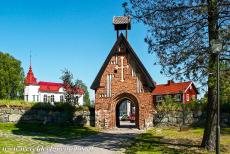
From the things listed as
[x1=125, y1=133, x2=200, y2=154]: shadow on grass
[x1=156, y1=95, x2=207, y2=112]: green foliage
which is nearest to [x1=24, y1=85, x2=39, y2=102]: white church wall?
[x1=156, y1=95, x2=207, y2=112]: green foliage

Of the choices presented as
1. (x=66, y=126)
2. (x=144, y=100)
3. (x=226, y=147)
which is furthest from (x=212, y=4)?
(x=66, y=126)

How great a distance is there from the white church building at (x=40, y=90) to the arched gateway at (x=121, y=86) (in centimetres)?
5148

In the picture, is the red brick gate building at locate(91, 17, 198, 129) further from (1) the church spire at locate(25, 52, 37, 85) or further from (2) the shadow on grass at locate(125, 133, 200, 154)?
(1) the church spire at locate(25, 52, 37, 85)

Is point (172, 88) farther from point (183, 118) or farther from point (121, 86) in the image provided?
point (121, 86)

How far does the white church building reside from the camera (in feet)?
291

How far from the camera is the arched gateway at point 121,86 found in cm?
3425

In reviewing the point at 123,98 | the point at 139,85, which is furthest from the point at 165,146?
the point at 123,98

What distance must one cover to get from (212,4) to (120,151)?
27.5 ft

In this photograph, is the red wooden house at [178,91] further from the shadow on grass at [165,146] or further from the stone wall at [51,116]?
the shadow on grass at [165,146]

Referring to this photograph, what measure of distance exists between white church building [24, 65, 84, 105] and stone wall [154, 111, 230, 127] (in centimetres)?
5326

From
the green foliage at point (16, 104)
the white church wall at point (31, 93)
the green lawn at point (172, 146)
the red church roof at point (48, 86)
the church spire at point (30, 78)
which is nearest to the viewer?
the green lawn at point (172, 146)

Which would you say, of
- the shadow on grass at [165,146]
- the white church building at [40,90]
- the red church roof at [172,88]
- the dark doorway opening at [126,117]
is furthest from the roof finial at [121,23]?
the white church building at [40,90]

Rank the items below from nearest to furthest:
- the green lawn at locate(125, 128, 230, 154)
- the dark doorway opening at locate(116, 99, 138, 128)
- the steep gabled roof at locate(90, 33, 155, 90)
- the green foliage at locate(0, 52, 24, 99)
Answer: the green lawn at locate(125, 128, 230, 154), the steep gabled roof at locate(90, 33, 155, 90), the dark doorway opening at locate(116, 99, 138, 128), the green foliage at locate(0, 52, 24, 99)

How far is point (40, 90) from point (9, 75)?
15.5 m
